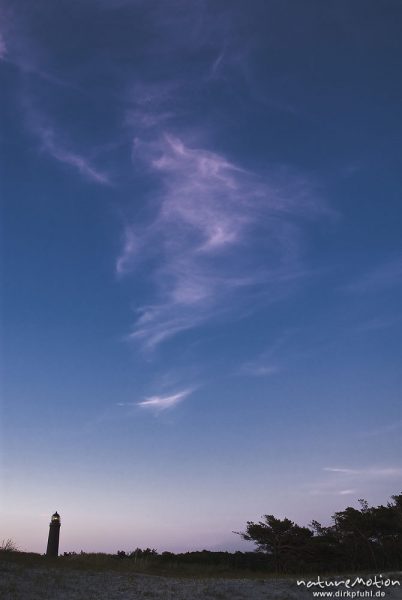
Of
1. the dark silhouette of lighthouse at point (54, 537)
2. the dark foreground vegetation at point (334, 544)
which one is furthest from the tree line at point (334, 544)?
the dark silhouette of lighthouse at point (54, 537)

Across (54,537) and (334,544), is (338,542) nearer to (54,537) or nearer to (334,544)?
(334,544)

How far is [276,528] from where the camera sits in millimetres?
45969

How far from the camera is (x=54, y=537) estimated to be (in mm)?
32688

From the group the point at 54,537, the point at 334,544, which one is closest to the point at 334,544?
the point at 334,544

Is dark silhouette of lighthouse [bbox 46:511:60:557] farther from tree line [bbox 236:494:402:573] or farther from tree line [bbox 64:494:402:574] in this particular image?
tree line [bbox 236:494:402:573]

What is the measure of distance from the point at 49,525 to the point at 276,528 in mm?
23406

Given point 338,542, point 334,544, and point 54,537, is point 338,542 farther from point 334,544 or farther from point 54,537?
point 54,537

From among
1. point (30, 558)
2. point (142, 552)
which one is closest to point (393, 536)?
point (142, 552)

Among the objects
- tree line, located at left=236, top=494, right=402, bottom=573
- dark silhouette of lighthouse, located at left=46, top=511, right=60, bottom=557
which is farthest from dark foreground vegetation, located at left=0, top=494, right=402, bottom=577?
dark silhouette of lighthouse, located at left=46, top=511, right=60, bottom=557

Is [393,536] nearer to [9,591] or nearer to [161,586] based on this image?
[161,586]

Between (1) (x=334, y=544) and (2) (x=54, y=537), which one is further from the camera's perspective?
(1) (x=334, y=544)

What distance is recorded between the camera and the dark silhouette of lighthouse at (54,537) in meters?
32.2

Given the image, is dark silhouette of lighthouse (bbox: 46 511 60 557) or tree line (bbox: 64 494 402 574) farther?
tree line (bbox: 64 494 402 574)

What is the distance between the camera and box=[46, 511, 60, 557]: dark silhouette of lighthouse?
1268 inches
